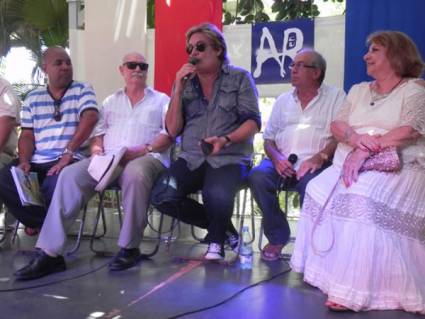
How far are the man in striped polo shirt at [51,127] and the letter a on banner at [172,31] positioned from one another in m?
0.88

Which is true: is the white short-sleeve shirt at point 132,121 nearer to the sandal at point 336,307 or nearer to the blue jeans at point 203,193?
the blue jeans at point 203,193

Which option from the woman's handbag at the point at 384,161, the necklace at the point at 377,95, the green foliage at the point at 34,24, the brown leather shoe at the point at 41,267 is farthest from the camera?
the green foliage at the point at 34,24

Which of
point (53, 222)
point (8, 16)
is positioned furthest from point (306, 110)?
point (8, 16)

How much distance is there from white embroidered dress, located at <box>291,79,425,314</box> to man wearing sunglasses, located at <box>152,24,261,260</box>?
0.62m

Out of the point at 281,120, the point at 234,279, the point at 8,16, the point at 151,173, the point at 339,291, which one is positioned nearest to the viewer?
the point at 339,291

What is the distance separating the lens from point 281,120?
3633mm

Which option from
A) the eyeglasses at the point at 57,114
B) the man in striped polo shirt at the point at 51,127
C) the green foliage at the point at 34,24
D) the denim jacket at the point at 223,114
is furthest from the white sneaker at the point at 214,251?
the green foliage at the point at 34,24

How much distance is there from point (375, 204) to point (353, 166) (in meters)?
0.25

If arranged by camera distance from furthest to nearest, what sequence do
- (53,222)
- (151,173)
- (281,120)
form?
(281,120) < (151,173) < (53,222)

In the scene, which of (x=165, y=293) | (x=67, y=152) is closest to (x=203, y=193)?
(x=165, y=293)

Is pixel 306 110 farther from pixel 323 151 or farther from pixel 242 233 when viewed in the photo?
pixel 242 233

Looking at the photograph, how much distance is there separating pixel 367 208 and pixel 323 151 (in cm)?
95

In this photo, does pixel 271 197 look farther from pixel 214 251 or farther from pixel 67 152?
pixel 67 152

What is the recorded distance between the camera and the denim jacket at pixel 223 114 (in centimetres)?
333
